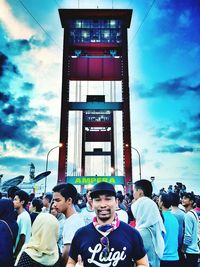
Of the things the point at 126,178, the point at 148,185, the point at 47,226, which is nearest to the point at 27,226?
the point at 47,226

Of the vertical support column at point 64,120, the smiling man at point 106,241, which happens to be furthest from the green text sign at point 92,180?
the smiling man at point 106,241

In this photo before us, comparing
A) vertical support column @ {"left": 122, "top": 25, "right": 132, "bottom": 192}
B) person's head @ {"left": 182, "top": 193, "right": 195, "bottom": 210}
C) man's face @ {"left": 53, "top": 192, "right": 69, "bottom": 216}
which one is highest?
vertical support column @ {"left": 122, "top": 25, "right": 132, "bottom": 192}

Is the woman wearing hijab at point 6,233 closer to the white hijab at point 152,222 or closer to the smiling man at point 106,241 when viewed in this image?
the smiling man at point 106,241

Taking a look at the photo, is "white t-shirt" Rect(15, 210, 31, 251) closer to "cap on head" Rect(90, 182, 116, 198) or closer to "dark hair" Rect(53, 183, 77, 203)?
"dark hair" Rect(53, 183, 77, 203)

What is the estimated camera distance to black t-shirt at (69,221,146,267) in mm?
1342

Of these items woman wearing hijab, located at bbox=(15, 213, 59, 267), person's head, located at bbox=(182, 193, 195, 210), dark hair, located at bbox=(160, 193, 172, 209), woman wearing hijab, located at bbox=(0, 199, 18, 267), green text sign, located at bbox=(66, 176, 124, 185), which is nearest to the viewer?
woman wearing hijab, located at bbox=(15, 213, 59, 267)

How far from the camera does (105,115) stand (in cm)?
3369

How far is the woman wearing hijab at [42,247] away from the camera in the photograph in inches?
69.7

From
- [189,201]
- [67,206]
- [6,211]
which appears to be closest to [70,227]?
[67,206]

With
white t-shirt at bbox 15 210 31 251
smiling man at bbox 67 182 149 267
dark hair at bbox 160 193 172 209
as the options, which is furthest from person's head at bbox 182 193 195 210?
smiling man at bbox 67 182 149 267

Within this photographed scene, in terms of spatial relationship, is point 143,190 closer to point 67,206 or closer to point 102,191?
point 67,206

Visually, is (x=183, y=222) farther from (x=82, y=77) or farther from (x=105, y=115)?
(x=105, y=115)

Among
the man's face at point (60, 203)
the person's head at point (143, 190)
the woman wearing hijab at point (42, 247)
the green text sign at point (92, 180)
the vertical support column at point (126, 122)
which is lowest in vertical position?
the woman wearing hijab at point (42, 247)

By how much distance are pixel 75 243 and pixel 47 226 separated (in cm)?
49
